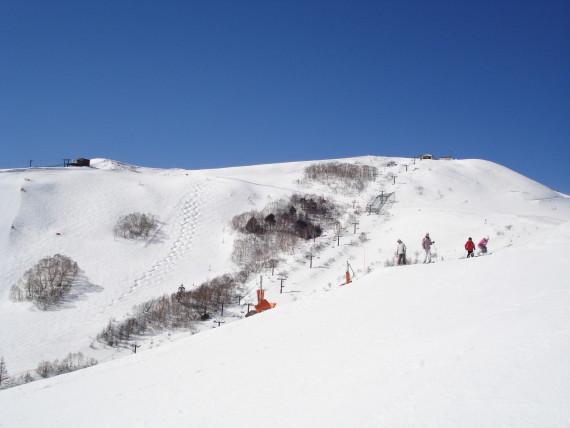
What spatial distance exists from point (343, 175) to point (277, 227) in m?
17.1

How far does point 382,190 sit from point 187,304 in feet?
83.3

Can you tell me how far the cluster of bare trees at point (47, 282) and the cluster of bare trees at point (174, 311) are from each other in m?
4.51

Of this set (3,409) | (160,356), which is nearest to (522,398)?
(160,356)

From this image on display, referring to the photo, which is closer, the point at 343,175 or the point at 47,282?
the point at 47,282

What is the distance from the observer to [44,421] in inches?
254

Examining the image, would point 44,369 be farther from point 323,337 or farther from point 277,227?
point 277,227

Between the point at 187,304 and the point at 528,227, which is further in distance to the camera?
the point at 528,227

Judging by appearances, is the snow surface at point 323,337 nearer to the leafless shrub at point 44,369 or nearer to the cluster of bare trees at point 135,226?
the leafless shrub at point 44,369

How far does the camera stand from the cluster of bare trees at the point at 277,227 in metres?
25.3

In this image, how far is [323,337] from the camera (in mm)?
7840

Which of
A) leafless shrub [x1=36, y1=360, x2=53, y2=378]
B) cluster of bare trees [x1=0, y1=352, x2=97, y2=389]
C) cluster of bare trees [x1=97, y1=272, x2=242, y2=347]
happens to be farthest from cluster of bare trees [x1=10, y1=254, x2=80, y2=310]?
leafless shrub [x1=36, y1=360, x2=53, y2=378]

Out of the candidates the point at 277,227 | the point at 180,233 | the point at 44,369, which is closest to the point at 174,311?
the point at 44,369

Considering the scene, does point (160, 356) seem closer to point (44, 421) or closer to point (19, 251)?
point (44, 421)

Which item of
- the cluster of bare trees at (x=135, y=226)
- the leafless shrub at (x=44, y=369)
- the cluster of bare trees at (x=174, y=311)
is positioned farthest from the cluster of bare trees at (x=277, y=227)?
the leafless shrub at (x=44, y=369)
